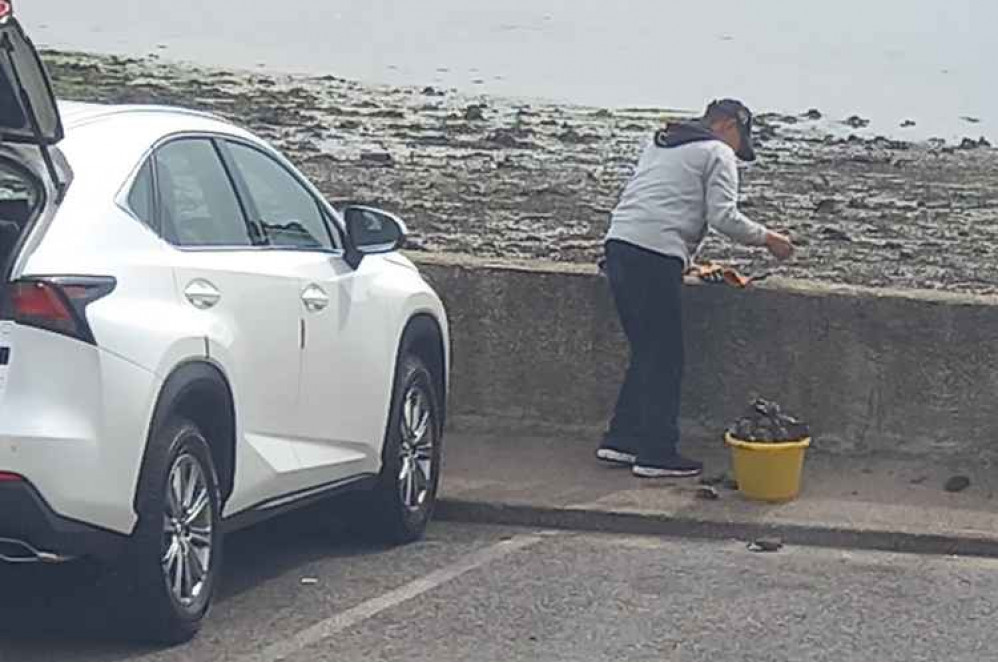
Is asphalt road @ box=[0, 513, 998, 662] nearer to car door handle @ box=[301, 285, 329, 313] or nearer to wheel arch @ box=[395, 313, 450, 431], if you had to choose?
wheel arch @ box=[395, 313, 450, 431]

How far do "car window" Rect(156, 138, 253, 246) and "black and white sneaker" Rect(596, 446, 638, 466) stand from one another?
2962 millimetres

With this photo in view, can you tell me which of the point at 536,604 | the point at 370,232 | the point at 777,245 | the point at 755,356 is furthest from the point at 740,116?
the point at 536,604

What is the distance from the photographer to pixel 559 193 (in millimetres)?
22875

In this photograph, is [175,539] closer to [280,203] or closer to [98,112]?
[98,112]

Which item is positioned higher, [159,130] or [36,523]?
[159,130]

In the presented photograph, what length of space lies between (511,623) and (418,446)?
1.59 metres

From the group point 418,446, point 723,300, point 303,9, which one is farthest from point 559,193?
point 303,9

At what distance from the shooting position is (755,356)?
35.8 feet

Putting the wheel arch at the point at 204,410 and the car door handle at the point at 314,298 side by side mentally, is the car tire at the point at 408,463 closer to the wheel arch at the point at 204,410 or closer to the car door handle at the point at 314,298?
the car door handle at the point at 314,298

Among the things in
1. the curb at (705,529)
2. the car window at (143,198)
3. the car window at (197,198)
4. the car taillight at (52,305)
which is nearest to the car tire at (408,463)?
the curb at (705,529)

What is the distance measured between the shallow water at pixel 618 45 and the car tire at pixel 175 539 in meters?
28.4

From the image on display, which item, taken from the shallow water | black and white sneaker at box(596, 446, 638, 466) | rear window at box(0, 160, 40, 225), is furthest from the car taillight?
the shallow water

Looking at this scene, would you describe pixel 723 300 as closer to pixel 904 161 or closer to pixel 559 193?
pixel 559 193

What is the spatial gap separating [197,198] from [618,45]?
170 feet
